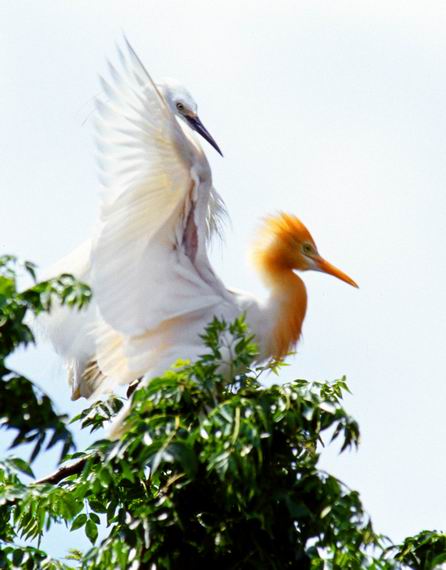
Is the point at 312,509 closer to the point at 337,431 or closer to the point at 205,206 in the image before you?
the point at 337,431

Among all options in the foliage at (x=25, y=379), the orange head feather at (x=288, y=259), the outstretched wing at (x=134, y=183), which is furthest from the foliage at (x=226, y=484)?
the orange head feather at (x=288, y=259)

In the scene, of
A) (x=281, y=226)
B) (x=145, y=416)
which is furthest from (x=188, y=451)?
(x=281, y=226)

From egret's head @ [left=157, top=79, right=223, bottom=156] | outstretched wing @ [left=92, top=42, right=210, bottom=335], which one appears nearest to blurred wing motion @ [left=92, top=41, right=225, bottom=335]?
outstretched wing @ [left=92, top=42, right=210, bottom=335]

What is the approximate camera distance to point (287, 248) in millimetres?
5777

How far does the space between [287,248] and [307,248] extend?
112 millimetres

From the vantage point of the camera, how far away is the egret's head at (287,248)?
19.0 ft

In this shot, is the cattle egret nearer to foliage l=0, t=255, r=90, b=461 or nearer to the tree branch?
the tree branch

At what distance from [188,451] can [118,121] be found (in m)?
1.99

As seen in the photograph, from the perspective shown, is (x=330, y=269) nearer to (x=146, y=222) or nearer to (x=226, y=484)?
(x=146, y=222)

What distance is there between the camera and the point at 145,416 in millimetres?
3646

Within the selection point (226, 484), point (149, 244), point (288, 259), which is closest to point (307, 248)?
point (288, 259)

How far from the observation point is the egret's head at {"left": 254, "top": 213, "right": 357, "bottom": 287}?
578 cm

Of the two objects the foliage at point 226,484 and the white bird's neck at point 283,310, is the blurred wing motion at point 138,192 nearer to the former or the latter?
the white bird's neck at point 283,310

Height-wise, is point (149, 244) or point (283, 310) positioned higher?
point (149, 244)
